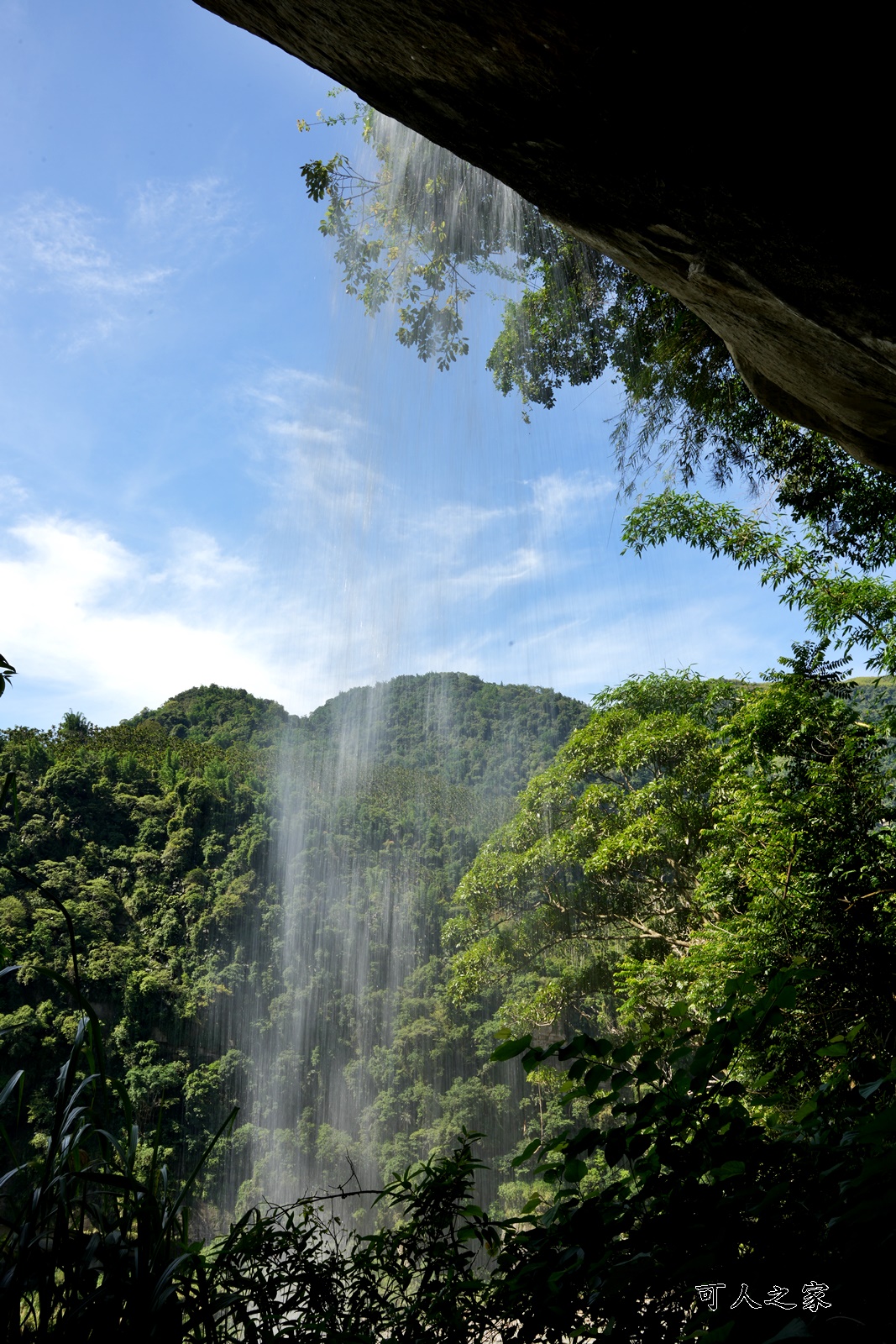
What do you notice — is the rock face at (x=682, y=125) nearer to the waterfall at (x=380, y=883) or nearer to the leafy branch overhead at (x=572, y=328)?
the leafy branch overhead at (x=572, y=328)

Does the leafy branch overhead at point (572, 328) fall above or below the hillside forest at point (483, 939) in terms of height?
above

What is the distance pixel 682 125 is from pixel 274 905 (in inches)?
938

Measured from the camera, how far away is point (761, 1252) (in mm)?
747

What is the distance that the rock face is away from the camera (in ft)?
4.24

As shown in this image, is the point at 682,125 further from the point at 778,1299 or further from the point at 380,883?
the point at 380,883

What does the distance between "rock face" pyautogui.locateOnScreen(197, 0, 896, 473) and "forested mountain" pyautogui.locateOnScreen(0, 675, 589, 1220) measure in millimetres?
16834

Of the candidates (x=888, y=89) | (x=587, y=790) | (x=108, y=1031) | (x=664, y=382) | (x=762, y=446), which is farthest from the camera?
(x=108, y=1031)

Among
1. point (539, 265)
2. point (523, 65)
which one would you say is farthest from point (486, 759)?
point (523, 65)

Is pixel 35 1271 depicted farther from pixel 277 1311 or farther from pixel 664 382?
pixel 664 382

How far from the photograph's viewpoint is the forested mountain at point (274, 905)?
18766 mm

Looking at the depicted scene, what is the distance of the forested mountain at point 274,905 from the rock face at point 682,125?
1683 centimetres

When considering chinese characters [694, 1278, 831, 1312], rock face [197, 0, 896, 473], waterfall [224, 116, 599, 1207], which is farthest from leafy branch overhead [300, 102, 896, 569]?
chinese characters [694, 1278, 831, 1312]

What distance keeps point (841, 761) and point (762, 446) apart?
2.19 metres

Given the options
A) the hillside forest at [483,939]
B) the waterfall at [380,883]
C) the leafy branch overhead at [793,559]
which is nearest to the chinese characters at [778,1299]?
the hillside forest at [483,939]
